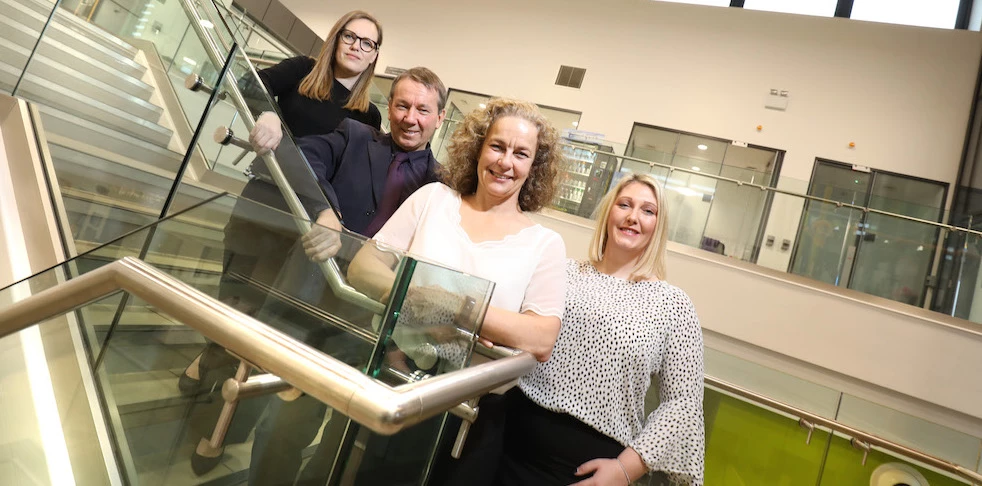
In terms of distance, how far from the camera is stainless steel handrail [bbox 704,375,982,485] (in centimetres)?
270

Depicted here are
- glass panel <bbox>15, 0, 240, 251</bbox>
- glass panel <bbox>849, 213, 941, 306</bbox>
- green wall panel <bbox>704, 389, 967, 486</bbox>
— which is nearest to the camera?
glass panel <bbox>15, 0, 240, 251</bbox>

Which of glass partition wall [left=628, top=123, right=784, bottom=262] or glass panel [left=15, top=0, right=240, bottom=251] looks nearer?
glass panel [left=15, top=0, right=240, bottom=251]

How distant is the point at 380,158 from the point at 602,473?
3.90ft

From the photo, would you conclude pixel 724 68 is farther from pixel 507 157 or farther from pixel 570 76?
pixel 507 157

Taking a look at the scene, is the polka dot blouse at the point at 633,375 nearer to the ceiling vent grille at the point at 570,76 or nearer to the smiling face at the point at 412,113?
the smiling face at the point at 412,113

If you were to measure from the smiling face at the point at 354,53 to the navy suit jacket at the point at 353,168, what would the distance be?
0.35 metres

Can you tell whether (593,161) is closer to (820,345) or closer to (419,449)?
(820,345)

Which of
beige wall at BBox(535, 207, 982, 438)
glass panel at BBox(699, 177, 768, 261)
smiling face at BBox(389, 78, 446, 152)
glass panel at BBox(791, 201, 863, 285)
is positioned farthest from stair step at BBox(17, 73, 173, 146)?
glass panel at BBox(791, 201, 863, 285)

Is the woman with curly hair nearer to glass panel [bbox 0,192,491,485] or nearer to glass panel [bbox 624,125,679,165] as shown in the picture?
glass panel [bbox 0,192,491,485]

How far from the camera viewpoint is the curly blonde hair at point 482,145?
1.52 meters

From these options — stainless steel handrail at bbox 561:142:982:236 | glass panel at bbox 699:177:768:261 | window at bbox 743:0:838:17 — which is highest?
window at bbox 743:0:838:17

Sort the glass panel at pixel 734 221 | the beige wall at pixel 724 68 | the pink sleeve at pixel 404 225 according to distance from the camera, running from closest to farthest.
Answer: the pink sleeve at pixel 404 225
the glass panel at pixel 734 221
the beige wall at pixel 724 68

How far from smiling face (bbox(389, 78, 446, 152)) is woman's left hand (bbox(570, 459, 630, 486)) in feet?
3.75

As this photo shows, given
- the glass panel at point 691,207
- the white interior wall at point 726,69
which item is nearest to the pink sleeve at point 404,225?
the glass panel at point 691,207
